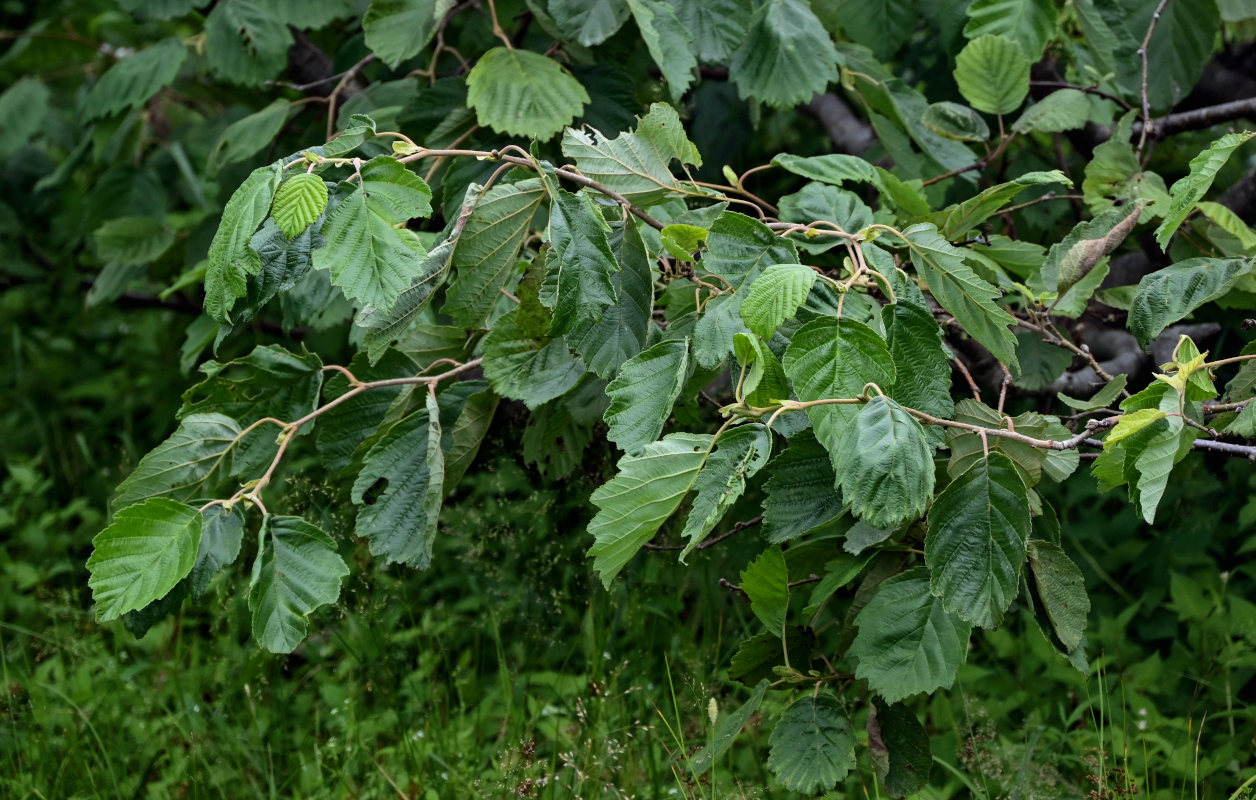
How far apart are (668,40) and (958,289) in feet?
1.91

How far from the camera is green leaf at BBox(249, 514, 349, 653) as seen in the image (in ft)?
3.32

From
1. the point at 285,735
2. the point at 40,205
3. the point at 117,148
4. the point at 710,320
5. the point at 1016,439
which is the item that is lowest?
the point at 285,735

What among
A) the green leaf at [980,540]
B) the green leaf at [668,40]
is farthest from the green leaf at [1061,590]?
the green leaf at [668,40]

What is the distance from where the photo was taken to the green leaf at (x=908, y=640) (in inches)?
40.9

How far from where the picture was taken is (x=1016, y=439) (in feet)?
3.34

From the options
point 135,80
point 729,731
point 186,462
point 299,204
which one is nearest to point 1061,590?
point 729,731

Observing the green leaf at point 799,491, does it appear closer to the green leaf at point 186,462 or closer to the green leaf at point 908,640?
the green leaf at point 908,640

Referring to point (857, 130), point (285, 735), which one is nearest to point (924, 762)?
point (285, 735)

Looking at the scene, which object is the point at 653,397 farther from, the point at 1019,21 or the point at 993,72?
the point at 1019,21

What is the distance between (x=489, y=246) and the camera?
1.09 meters

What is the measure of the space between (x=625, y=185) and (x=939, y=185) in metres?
0.81

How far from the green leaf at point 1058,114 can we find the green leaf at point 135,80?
1384 millimetres

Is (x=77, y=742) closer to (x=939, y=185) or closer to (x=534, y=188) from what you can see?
(x=534, y=188)

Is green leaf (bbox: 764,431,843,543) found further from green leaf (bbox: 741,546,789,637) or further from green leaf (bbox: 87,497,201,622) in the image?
green leaf (bbox: 87,497,201,622)
